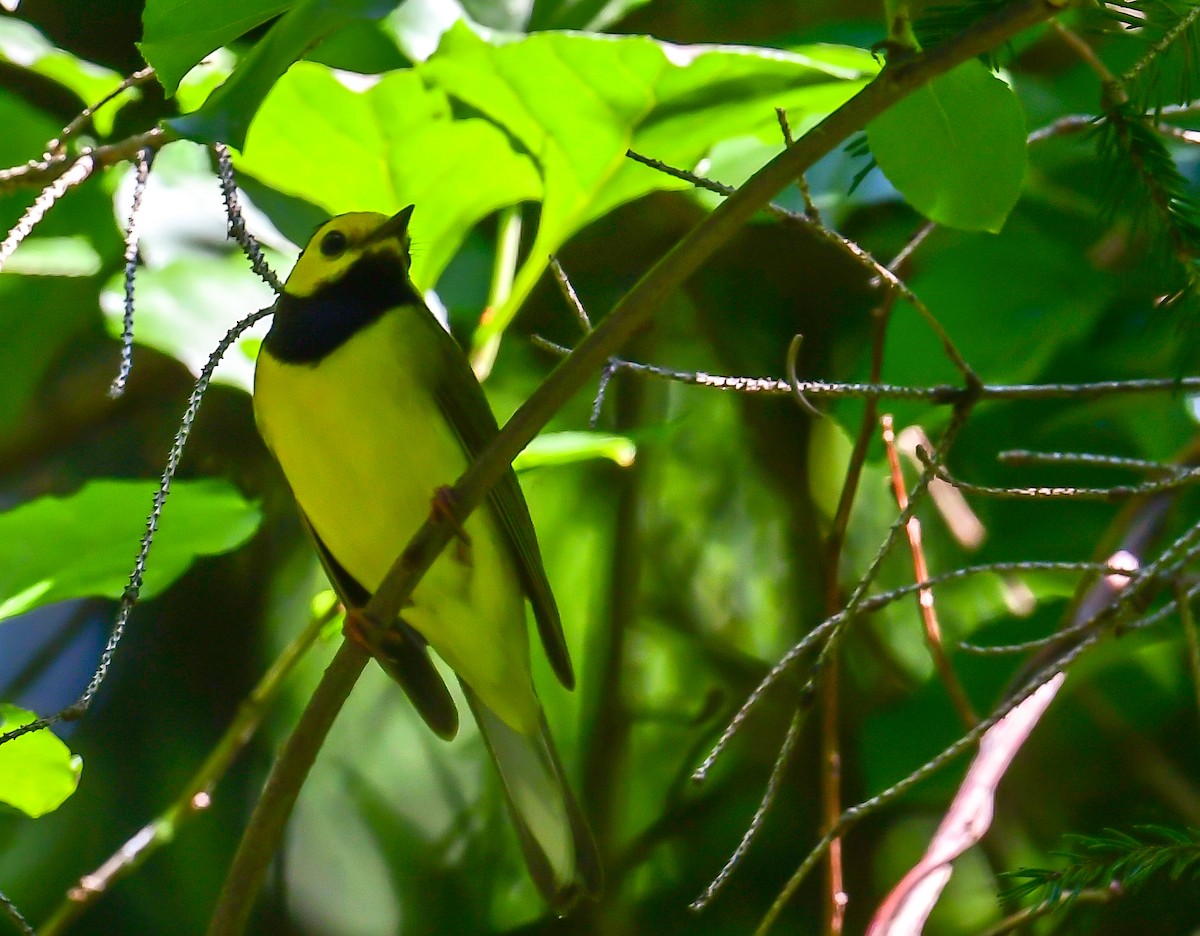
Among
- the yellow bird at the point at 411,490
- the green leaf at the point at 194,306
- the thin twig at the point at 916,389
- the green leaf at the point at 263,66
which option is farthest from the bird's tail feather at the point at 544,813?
the green leaf at the point at 263,66

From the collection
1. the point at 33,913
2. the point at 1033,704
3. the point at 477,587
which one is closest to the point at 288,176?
the point at 477,587

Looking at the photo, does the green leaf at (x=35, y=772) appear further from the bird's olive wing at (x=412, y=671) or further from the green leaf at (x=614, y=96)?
the green leaf at (x=614, y=96)

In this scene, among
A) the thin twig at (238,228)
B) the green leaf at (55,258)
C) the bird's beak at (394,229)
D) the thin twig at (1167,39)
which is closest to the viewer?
the thin twig at (1167,39)

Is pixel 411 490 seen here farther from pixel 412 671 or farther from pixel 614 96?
pixel 614 96

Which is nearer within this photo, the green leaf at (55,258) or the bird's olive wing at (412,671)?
the bird's olive wing at (412,671)

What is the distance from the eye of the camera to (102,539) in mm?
1758

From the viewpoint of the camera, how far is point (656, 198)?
10.3ft

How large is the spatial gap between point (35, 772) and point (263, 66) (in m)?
0.82

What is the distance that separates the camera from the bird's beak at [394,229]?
6.77 ft

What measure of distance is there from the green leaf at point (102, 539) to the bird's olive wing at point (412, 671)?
334 mm

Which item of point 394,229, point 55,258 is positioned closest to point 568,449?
point 394,229

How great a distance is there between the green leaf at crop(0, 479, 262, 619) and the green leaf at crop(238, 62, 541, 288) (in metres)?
0.56

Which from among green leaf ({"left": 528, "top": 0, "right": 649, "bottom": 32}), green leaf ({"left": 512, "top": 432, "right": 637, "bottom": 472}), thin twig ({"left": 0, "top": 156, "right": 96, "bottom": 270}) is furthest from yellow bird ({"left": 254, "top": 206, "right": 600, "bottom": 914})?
green leaf ({"left": 528, "top": 0, "right": 649, "bottom": 32})

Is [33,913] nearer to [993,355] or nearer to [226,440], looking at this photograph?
[226,440]
